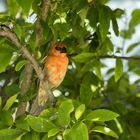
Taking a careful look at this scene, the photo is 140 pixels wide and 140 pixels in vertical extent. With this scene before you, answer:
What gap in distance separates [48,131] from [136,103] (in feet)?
3.77

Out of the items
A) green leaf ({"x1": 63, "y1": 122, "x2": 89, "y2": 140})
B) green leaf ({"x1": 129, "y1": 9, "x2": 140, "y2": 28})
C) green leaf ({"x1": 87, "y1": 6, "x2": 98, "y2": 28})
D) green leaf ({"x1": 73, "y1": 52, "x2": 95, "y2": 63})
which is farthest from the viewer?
green leaf ({"x1": 129, "y1": 9, "x2": 140, "y2": 28})

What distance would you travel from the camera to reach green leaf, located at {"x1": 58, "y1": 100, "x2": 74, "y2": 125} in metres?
1.29

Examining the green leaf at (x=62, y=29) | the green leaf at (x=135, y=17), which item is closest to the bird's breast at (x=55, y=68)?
the green leaf at (x=62, y=29)

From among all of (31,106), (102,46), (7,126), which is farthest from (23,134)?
(102,46)

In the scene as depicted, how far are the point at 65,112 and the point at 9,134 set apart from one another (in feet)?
0.66

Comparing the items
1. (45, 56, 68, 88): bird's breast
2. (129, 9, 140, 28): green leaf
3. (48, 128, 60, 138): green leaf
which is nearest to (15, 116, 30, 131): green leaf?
(48, 128, 60, 138): green leaf

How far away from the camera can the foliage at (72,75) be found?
132cm

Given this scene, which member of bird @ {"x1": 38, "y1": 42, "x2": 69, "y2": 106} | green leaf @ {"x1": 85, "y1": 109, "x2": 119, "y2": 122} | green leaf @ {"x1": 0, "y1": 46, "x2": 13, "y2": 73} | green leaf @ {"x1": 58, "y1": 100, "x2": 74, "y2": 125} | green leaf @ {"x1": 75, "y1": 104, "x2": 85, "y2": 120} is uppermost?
green leaf @ {"x1": 0, "y1": 46, "x2": 13, "y2": 73}

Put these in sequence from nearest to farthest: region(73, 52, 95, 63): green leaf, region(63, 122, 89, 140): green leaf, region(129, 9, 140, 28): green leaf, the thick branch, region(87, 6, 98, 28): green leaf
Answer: region(63, 122, 89, 140): green leaf, the thick branch, region(87, 6, 98, 28): green leaf, region(73, 52, 95, 63): green leaf, region(129, 9, 140, 28): green leaf

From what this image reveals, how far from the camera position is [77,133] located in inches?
49.0

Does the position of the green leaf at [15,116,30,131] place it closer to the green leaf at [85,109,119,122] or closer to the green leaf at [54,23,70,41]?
the green leaf at [85,109,119,122]

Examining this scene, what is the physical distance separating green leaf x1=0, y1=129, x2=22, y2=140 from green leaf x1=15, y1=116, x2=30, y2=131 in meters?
0.02

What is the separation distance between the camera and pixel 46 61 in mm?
1701

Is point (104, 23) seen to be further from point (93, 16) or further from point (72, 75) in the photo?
point (72, 75)
